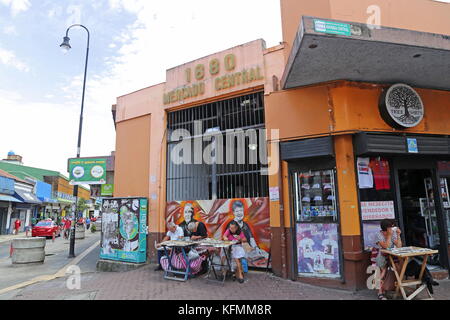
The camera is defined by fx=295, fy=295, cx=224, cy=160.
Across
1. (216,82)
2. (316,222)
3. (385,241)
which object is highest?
(216,82)

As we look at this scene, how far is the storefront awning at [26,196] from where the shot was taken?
89.9ft

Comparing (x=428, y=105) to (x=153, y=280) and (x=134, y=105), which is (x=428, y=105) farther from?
(x=134, y=105)

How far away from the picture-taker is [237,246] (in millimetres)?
7078

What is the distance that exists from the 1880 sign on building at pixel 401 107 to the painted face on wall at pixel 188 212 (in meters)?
5.77

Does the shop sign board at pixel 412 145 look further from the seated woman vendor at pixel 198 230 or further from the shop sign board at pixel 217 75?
the seated woman vendor at pixel 198 230

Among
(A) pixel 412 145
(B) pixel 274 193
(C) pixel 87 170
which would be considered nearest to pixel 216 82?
(B) pixel 274 193

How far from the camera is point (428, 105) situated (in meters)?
6.83

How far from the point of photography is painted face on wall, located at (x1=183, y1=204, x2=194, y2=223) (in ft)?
29.8

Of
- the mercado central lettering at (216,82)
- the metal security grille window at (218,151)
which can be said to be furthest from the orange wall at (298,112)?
the mercado central lettering at (216,82)

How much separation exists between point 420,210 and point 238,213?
4.51 metres

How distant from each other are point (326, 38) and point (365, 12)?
9.81 ft

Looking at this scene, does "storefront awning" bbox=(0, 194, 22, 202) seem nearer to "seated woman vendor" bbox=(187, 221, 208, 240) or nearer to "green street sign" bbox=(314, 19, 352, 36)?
A: "seated woman vendor" bbox=(187, 221, 208, 240)

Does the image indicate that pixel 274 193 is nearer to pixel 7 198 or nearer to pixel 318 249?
pixel 318 249
